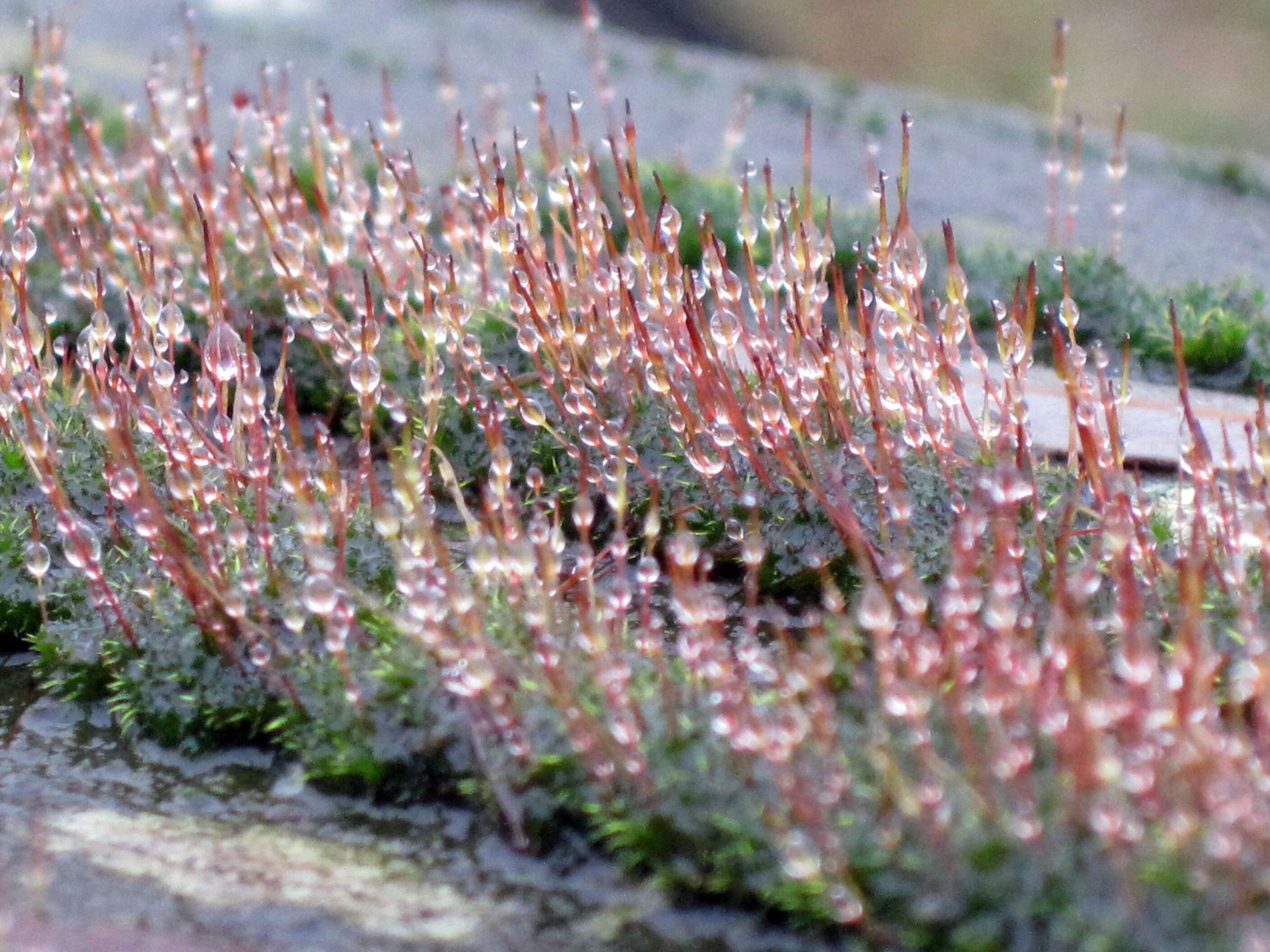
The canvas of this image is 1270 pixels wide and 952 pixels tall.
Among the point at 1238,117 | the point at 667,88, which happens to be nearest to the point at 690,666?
the point at 667,88

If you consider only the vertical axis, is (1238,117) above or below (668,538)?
above

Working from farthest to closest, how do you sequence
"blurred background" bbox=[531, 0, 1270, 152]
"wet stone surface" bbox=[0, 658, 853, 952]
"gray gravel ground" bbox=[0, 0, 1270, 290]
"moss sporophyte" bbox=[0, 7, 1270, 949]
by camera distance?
1. "blurred background" bbox=[531, 0, 1270, 152]
2. "gray gravel ground" bbox=[0, 0, 1270, 290]
3. "wet stone surface" bbox=[0, 658, 853, 952]
4. "moss sporophyte" bbox=[0, 7, 1270, 949]

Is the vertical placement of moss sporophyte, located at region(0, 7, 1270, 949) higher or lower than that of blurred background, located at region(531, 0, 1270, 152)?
lower

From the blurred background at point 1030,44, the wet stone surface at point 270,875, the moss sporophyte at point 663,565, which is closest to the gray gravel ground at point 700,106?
the moss sporophyte at point 663,565

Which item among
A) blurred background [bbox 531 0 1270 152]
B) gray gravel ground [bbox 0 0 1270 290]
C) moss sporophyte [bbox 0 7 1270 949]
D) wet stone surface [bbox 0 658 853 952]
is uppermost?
blurred background [bbox 531 0 1270 152]

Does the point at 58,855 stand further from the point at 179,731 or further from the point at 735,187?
the point at 735,187

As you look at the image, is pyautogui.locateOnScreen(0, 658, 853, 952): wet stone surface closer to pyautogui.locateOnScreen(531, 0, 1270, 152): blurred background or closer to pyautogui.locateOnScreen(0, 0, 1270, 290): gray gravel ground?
pyautogui.locateOnScreen(0, 0, 1270, 290): gray gravel ground

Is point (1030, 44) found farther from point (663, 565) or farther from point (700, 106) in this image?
point (663, 565)

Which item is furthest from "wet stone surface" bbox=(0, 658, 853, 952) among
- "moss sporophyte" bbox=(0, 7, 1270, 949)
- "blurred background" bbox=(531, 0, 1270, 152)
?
"blurred background" bbox=(531, 0, 1270, 152)

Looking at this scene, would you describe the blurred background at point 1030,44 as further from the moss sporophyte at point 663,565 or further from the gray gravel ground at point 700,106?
the moss sporophyte at point 663,565
